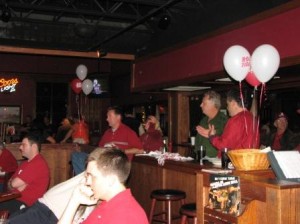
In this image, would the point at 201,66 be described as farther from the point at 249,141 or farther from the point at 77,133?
the point at 77,133

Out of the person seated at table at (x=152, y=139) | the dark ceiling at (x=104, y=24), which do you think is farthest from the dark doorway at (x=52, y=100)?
the person seated at table at (x=152, y=139)

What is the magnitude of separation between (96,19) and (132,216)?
8.28 meters

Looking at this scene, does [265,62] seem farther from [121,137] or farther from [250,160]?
[121,137]

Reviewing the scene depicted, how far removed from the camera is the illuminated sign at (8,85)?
38.9 feet

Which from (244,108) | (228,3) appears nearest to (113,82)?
(228,3)

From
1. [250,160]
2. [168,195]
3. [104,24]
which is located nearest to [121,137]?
[168,195]

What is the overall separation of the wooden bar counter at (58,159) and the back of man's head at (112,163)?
19.6ft

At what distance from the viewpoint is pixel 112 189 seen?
1.91 meters

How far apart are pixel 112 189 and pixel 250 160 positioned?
113 cm

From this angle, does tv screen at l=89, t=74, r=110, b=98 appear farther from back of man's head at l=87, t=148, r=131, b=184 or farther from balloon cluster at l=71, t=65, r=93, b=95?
back of man's head at l=87, t=148, r=131, b=184

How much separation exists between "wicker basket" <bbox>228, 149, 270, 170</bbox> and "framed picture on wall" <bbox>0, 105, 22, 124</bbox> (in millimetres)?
10338

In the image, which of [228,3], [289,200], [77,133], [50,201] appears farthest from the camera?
[77,133]

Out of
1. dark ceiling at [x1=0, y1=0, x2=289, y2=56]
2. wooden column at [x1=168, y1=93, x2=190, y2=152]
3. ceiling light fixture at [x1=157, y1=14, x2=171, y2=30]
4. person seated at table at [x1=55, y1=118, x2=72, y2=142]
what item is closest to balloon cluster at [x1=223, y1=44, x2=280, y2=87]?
dark ceiling at [x1=0, y1=0, x2=289, y2=56]

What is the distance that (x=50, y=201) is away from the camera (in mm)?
2928
